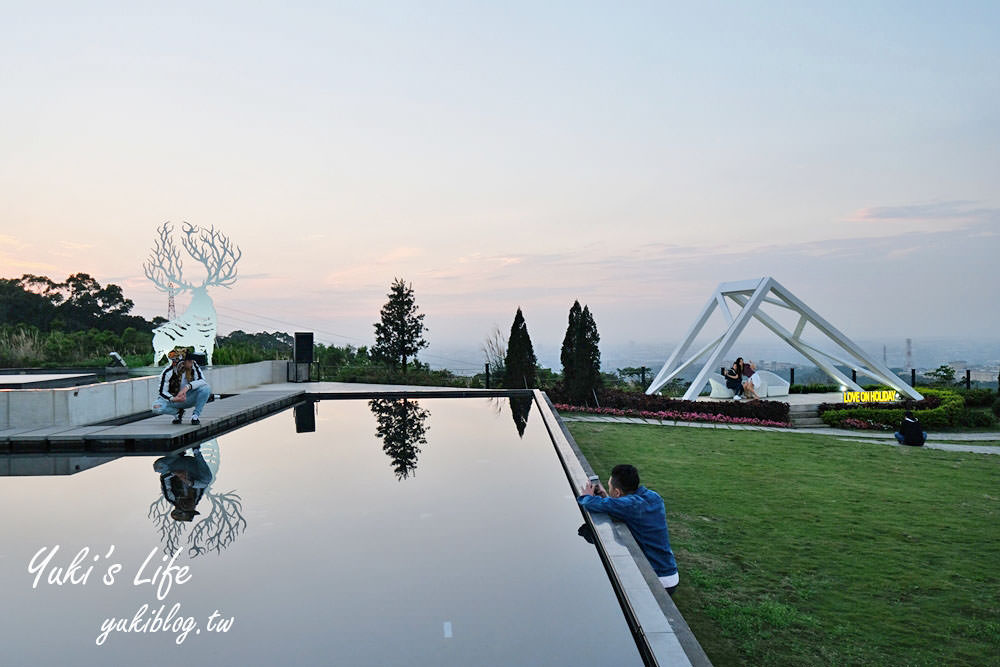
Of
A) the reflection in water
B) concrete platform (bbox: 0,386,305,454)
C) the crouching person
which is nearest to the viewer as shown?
the reflection in water

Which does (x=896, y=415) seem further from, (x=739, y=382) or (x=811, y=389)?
(x=811, y=389)

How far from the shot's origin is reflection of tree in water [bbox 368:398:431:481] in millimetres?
6985

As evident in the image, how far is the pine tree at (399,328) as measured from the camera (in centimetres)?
1986

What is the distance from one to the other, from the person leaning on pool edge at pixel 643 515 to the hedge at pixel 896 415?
12161 mm

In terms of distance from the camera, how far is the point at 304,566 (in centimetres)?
375

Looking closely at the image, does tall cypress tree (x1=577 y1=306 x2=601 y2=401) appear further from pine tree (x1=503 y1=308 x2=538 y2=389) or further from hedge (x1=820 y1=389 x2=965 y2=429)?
hedge (x1=820 y1=389 x2=965 y2=429)

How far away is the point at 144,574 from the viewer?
3.69 metres

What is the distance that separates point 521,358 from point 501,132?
6073 millimetres

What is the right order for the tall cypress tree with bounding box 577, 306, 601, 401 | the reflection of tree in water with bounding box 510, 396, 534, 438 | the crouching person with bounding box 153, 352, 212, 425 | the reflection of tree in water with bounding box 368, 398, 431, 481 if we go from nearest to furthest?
the reflection of tree in water with bounding box 368, 398, 431, 481 → the crouching person with bounding box 153, 352, 212, 425 → the reflection of tree in water with bounding box 510, 396, 534, 438 → the tall cypress tree with bounding box 577, 306, 601, 401

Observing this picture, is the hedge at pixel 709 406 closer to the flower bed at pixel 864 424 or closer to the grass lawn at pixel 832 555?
the flower bed at pixel 864 424

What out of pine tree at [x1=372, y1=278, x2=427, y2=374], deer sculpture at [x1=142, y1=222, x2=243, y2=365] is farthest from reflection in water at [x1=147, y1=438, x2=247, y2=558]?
pine tree at [x1=372, y1=278, x2=427, y2=374]

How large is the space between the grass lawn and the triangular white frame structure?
6.59 m

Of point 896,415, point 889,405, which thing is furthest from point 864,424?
point 889,405

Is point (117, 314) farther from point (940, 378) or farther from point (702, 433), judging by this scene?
point (940, 378)
